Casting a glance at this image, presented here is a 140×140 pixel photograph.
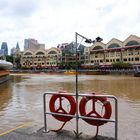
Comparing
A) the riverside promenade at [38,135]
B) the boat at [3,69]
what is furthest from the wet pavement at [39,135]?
the boat at [3,69]

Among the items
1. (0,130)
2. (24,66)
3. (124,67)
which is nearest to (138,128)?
(0,130)

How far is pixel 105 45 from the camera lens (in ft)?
415

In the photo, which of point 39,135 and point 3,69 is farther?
point 3,69

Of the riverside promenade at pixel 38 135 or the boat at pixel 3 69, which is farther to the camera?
the boat at pixel 3 69

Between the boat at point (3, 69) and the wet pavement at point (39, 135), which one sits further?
the boat at point (3, 69)

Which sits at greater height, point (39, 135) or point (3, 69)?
point (3, 69)

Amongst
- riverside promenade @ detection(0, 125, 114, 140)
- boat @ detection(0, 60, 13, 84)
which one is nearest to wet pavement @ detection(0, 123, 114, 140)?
riverside promenade @ detection(0, 125, 114, 140)

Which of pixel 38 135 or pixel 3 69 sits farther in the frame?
pixel 3 69

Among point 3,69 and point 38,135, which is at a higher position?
point 3,69

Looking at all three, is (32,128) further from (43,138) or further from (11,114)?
(11,114)

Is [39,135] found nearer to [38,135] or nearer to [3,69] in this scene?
[38,135]

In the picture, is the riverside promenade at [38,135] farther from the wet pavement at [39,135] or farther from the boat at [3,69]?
the boat at [3,69]

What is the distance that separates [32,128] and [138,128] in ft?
9.98

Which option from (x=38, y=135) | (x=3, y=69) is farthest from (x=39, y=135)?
(x=3, y=69)
